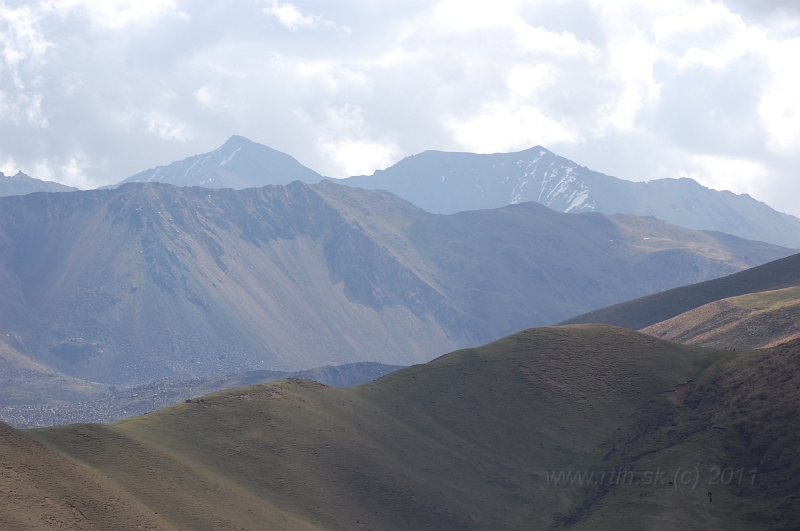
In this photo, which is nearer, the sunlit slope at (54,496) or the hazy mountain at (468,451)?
the sunlit slope at (54,496)

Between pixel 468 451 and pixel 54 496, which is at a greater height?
pixel 54 496

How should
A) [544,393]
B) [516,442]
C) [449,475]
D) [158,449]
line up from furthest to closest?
[544,393] → [516,442] → [449,475] → [158,449]

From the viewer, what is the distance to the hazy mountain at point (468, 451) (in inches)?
4213

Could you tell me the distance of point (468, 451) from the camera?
151 metres

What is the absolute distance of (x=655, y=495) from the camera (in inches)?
4973

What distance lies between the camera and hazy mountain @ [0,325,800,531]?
10700 cm

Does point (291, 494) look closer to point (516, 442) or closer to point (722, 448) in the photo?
point (516, 442)

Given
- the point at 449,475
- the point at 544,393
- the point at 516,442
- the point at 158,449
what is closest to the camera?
the point at 158,449

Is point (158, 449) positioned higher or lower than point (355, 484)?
higher

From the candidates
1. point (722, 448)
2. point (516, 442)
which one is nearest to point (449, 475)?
point (516, 442)

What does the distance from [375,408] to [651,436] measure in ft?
158

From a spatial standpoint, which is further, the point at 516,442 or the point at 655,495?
the point at 516,442

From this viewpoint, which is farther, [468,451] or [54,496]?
[468,451]

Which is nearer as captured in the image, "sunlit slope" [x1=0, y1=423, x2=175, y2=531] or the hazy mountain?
"sunlit slope" [x1=0, y1=423, x2=175, y2=531]
